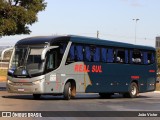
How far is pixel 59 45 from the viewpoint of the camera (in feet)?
82.5

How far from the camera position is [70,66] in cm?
2577

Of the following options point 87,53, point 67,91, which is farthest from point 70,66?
point 87,53

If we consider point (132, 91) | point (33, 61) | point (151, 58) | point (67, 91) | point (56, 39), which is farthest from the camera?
point (151, 58)

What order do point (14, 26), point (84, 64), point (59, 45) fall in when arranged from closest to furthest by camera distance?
point (59, 45) < point (84, 64) < point (14, 26)

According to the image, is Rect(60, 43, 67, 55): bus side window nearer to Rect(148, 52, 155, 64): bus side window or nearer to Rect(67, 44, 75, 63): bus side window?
Rect(67, 44, 75, 63): bus side window

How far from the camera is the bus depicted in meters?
24.5

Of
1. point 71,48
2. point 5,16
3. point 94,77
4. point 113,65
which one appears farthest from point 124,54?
point 5,16

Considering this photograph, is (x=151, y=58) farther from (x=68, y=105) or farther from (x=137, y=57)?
(x=68, y=105)

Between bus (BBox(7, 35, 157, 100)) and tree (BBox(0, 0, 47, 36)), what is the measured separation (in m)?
5.65

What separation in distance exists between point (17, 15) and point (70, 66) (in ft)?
25.2

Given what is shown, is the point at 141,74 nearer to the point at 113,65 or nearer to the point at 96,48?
the point at 113,65

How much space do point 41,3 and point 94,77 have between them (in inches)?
338

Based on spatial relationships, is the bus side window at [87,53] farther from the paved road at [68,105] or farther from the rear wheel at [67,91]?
the paved road at [68,105]

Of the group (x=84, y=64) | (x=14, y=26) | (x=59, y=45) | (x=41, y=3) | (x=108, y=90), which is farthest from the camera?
(x=41, y=3)
